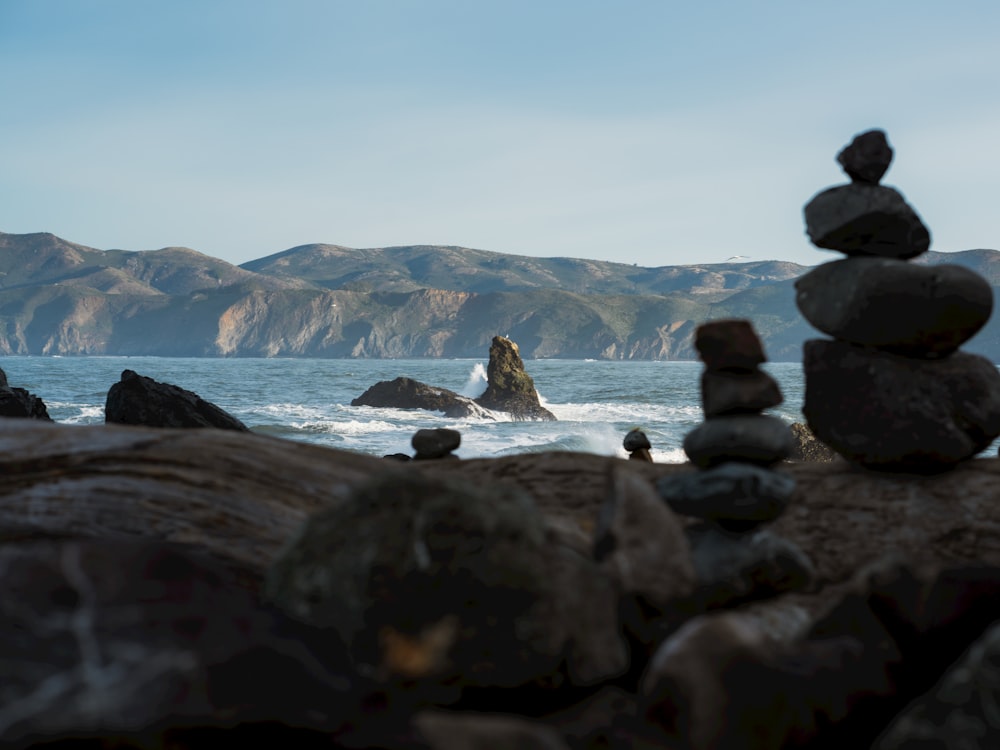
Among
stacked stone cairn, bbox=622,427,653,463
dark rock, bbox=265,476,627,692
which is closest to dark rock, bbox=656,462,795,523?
dark rock, bbox=265,476,627,692

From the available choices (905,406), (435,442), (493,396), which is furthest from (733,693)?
(493,396)

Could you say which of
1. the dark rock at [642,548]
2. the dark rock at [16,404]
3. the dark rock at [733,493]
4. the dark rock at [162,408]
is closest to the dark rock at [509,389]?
the dark rock at [162,408]

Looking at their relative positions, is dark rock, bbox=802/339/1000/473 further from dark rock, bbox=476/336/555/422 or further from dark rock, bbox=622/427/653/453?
dark rock, bbox=476/336/555/422

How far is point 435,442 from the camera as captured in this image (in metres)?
7.18

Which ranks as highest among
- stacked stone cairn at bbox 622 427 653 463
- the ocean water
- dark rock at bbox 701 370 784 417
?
dark rock at bbox 701 370 784 417

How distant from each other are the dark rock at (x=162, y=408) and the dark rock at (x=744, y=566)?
11.8 meters

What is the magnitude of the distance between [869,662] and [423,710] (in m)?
1.70

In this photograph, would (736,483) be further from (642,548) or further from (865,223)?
(865,223)

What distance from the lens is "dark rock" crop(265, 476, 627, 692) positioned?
339cm

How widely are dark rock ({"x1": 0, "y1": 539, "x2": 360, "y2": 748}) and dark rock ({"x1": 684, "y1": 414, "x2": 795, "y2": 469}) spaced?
243cm

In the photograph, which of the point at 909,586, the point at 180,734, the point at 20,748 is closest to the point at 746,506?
the point at 909,586

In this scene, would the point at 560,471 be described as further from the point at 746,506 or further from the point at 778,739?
the point at 778,739

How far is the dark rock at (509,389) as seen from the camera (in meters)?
48.1

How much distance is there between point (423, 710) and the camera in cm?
332
